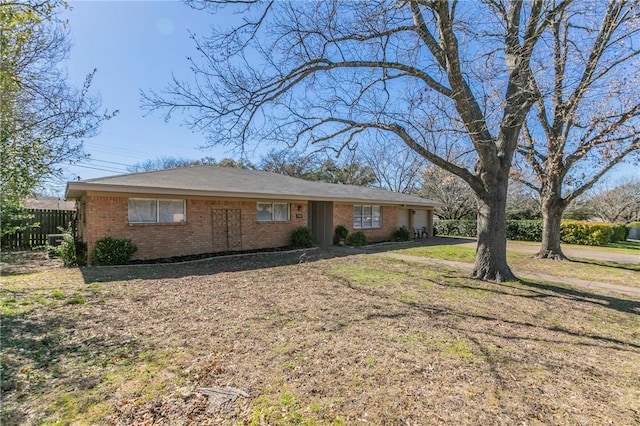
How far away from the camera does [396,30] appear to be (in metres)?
6.91

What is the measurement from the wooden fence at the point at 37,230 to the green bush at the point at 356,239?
43.1 ft

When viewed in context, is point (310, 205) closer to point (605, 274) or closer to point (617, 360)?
point (605, 274)

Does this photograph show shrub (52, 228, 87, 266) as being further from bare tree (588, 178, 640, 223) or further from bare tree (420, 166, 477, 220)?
bare tree (588, 178, 640, 223)

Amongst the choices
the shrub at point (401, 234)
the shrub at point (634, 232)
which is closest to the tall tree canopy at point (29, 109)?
the shrub at point (401, 234)

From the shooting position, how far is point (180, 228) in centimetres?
1085

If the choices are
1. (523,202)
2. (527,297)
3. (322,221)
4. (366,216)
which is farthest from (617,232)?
(527,297)

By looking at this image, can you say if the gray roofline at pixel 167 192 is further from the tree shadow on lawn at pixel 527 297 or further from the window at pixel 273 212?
the tree shadow on lawn at pixel 527 297

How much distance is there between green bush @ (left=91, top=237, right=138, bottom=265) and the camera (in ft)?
29.9

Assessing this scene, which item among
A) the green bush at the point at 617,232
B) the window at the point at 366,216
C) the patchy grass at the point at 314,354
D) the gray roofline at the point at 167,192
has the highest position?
the gray roofline at the point at 167,192

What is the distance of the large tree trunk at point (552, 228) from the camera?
12.6 metres

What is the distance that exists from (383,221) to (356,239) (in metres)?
3.58

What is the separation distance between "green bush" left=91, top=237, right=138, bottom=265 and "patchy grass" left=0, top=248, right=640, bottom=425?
2.16 metres

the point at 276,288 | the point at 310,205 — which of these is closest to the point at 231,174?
the point at 310,205

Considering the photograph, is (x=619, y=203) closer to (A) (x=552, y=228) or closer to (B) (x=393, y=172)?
(B) (x=393, y=172)
